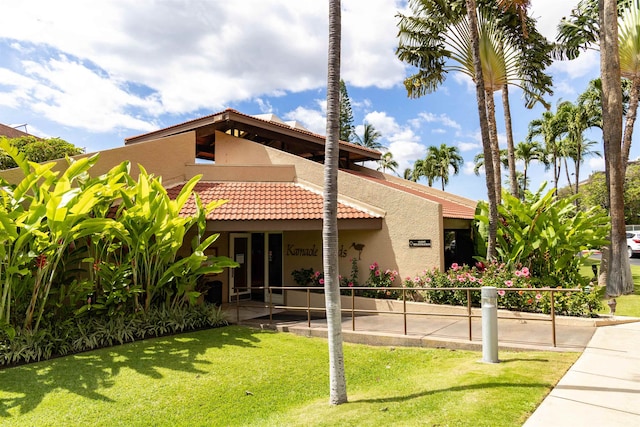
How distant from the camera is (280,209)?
→ 11.8 meters

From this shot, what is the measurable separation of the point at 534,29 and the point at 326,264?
48.7 ft

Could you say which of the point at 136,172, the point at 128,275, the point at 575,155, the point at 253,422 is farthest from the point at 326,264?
the point at 575,155

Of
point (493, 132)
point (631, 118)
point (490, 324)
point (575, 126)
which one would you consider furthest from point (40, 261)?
point (575, 126)

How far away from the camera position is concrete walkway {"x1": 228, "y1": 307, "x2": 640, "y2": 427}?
13.8 ft

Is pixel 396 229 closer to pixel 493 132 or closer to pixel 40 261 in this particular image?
pixel 493 132

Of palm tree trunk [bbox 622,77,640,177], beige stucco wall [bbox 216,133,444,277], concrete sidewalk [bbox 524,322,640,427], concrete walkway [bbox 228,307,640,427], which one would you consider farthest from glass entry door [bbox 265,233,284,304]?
palm tree trunk [bbox 622,77,640,177]

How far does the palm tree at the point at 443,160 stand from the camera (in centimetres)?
4647

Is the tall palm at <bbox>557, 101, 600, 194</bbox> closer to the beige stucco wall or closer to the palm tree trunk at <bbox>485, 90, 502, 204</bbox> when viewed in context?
the palm tree trunk at <bbox>485, 90, 502, 204</bbox>

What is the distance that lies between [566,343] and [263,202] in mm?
8622

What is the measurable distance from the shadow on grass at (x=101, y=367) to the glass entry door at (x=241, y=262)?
16.2 feet

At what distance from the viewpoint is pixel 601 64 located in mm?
13133

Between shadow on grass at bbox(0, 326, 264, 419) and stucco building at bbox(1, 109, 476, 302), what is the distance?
2.57m

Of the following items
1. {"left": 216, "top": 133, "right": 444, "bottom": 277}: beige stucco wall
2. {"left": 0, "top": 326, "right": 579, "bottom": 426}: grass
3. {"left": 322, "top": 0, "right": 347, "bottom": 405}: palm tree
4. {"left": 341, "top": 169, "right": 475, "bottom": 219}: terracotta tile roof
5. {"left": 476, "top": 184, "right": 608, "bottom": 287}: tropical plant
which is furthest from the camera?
{"left": 341, "top": 169, "right": 475, "bottom": 219}: terracotta tile roof

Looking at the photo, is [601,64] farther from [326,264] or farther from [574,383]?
[326,264]
